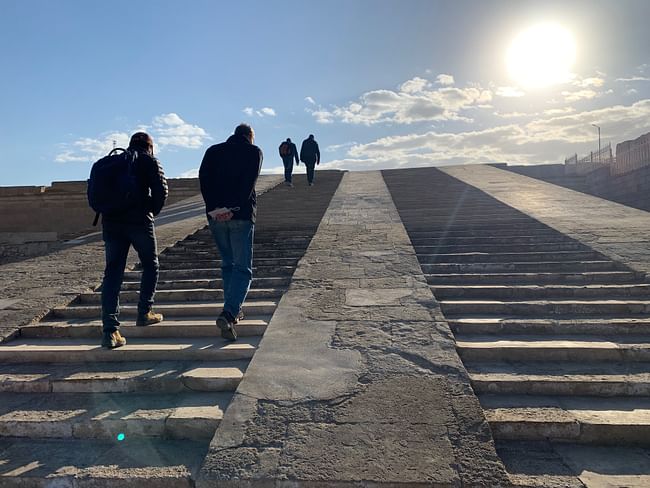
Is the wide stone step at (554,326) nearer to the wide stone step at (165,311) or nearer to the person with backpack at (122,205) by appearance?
the wide stone step at (165,311)

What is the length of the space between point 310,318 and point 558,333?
187 centimetres

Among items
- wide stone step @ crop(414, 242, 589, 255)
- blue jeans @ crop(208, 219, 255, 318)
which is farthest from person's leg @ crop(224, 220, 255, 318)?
wide stone step @ crop(414, 242, 589, 255)

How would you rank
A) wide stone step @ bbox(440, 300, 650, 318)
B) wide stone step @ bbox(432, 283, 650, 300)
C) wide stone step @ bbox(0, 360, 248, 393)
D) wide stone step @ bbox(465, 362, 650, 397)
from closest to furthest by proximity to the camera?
wide stone step @ bbox(465, 362, 650, 397)
wide stone step @ bbox(0, 360, 248, 393)
wide stone step @ bbox(440, 300, 650, 318)
wide stone step @ bbox(432, 283, 650, 300)

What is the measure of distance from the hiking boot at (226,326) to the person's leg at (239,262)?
0.21ft

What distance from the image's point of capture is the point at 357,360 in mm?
2631

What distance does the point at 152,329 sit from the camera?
337 cm

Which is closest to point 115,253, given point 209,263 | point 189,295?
point 189,295

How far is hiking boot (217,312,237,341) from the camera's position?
305cm

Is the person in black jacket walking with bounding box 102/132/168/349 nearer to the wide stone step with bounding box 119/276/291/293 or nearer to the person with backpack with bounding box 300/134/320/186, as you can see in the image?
the wide stone step with bounding box 119/276/291/293

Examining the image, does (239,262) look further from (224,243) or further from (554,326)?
(554,326)

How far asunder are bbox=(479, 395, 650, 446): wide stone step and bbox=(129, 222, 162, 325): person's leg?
2504 mm

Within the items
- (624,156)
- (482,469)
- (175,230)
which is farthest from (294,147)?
(482,469)

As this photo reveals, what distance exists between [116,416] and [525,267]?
13.5 ft

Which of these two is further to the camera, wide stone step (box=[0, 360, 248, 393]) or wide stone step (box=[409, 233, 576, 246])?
wide stone step (box=[409, 233, 576, 246])
